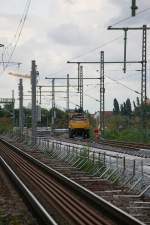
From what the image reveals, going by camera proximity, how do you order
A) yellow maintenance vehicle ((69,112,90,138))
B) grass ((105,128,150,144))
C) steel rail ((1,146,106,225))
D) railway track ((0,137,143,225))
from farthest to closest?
yellow maintenance vehicle ((69,112,90,138)) → grass ((105,128,150,144)) → steel rail ((1,146,106,225)) → railway track ((0,137,143,225))

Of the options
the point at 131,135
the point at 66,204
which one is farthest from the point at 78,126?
the point at 66,204

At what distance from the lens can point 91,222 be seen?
14.5m

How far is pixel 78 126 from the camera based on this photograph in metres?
77.9

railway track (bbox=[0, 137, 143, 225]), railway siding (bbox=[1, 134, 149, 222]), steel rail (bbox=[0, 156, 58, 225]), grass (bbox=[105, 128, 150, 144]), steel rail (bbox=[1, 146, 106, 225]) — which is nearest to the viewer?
steel rail (bbox=[0, 156, 58, 225])

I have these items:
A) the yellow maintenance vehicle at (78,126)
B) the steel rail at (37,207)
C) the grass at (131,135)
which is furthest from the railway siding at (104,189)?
the yellow maintenance vehicle at (78,126)

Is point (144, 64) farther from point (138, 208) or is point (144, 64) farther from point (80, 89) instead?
point (138, 208)

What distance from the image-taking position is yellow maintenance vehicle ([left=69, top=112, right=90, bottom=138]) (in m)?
77.8

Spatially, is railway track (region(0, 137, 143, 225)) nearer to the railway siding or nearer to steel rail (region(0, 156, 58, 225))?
steel rail (region(0, 156, 58, 225))

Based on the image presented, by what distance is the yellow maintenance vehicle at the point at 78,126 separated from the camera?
7781 centimetres

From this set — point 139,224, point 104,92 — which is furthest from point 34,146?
point 139,224

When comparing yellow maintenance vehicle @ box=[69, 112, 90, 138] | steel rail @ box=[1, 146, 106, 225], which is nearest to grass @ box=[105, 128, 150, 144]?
yellow maintenance vehicle @ box=[69, 112, 90, 138]

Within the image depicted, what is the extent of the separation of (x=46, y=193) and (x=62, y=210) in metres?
4.07

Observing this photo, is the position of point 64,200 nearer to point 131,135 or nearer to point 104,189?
point 104,189

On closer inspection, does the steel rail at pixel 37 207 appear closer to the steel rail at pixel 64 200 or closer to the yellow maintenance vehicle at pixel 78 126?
the steel rail at pixel 64 200
